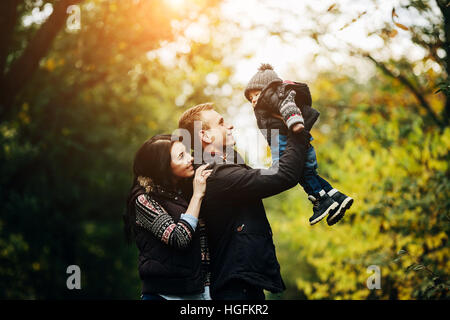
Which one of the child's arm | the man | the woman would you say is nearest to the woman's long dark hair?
the woman

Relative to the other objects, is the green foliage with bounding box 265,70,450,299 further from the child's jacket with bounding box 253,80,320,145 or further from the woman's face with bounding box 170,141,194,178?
the woman's face with bounding box 170,141,194,178

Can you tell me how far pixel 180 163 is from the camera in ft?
8.79

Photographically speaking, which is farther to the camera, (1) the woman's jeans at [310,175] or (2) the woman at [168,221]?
(1) the woman's jeans at [310,175]

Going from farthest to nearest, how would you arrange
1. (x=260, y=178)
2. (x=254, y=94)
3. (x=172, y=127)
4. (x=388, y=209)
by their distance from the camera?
1. (x=172, y=127)
2. (x=388, y=209)
3. (x=254, y=94)
4. (x=260, y=178)

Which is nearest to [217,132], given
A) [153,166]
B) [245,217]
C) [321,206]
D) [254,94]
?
[254,94]

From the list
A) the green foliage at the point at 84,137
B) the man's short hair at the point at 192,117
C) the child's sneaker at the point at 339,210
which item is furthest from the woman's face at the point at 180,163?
the green foliage at the point at 84,137

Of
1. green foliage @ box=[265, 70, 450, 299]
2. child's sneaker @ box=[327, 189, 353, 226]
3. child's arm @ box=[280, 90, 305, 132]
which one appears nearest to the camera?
child's arm @ box=[280, 90, 305, 132]

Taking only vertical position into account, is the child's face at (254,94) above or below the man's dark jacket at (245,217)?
above

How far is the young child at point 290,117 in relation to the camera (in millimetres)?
2504

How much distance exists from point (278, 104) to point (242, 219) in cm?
70

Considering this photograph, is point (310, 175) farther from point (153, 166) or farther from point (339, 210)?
point (153, 166)

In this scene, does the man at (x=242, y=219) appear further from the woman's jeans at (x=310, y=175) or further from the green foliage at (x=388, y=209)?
the green foliage at (x=388, y=209)

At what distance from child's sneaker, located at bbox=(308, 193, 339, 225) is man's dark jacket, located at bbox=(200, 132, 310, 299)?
23cm

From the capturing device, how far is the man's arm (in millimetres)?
2404
